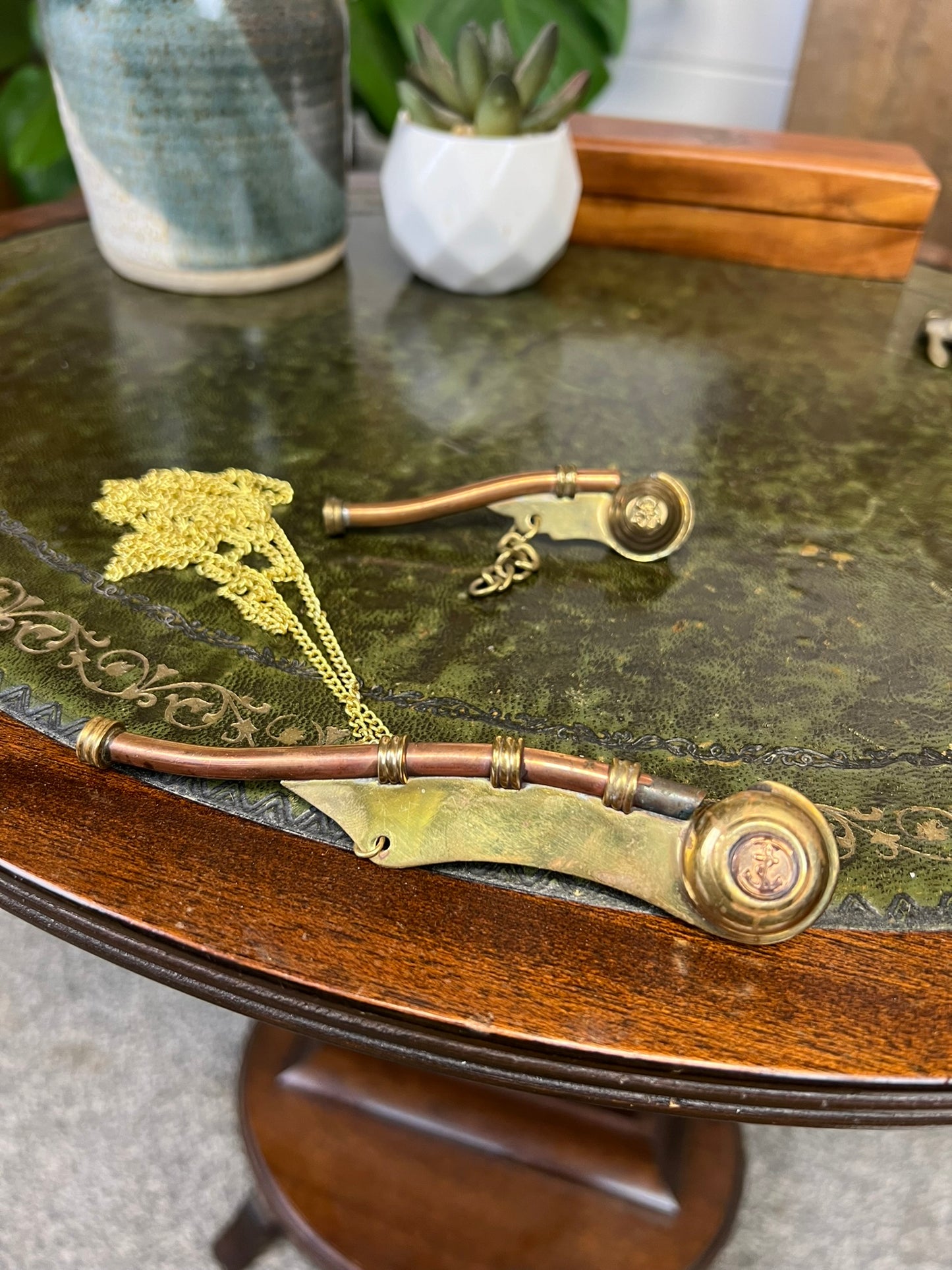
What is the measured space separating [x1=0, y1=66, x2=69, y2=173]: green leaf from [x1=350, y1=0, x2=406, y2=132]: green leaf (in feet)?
1.55

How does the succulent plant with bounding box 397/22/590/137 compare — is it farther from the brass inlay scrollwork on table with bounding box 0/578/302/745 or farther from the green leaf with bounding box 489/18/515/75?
the brass inlay scrollwork on table with bounding box 0/578/302/745

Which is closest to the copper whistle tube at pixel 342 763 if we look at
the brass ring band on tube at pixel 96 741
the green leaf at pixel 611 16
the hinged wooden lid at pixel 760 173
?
the brass ring band on tube at pixel 96 741

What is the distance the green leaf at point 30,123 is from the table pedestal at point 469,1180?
133 cm

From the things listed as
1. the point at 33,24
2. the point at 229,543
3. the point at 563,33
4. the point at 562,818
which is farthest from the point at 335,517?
the point at 33,24

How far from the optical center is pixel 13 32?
5.30 ft

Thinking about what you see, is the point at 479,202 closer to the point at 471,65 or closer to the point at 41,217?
the point at 471,65

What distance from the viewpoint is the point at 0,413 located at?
2.47 ft

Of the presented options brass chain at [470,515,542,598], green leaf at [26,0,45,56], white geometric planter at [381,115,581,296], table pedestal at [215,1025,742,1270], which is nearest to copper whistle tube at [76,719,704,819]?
brass chain at [470,515,542,598]

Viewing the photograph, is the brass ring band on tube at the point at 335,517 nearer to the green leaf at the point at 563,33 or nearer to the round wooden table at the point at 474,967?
the round wooden table at the point at 474,967

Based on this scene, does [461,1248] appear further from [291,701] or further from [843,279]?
[843,279]

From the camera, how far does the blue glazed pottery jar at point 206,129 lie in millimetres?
797

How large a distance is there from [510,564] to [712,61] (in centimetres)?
165

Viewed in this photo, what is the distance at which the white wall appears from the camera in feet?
5.77

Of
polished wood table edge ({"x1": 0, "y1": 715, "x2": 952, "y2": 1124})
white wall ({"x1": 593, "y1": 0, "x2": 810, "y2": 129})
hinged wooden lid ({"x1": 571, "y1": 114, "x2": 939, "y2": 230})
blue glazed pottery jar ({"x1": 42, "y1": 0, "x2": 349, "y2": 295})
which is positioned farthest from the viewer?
white wall ({"x1": 593, "y1": 0, "x2": 810, "y2": 129})
